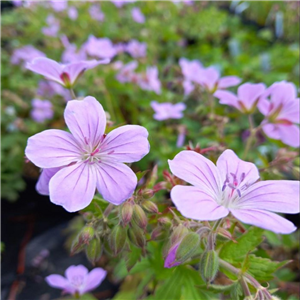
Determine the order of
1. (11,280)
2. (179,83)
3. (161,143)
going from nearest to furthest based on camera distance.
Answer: (11,280), (161,143), (179,83)

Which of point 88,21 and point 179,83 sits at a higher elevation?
point 88,21

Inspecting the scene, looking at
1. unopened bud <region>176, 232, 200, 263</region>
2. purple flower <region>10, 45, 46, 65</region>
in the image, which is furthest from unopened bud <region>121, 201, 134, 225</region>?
purple flower <region>10, 45, 46, 65</region>

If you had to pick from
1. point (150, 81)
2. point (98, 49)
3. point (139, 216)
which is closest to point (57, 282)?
point (139, 216)

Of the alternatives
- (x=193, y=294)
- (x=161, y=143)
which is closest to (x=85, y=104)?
(x=193, y=294)

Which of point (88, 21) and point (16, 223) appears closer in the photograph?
point (16, 223)

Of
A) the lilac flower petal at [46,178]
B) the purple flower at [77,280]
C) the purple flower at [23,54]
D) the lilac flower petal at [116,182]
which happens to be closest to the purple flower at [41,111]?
the purple flower at [23,54]

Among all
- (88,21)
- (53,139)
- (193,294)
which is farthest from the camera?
(88,21)

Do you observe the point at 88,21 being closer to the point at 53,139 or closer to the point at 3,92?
the point at 3,92

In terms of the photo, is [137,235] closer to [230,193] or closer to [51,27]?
[230,193]

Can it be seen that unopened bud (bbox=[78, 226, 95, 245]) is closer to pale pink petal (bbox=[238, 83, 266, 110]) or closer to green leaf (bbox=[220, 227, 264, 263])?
green leaf (bbox=[220, 227, 264, 263])
